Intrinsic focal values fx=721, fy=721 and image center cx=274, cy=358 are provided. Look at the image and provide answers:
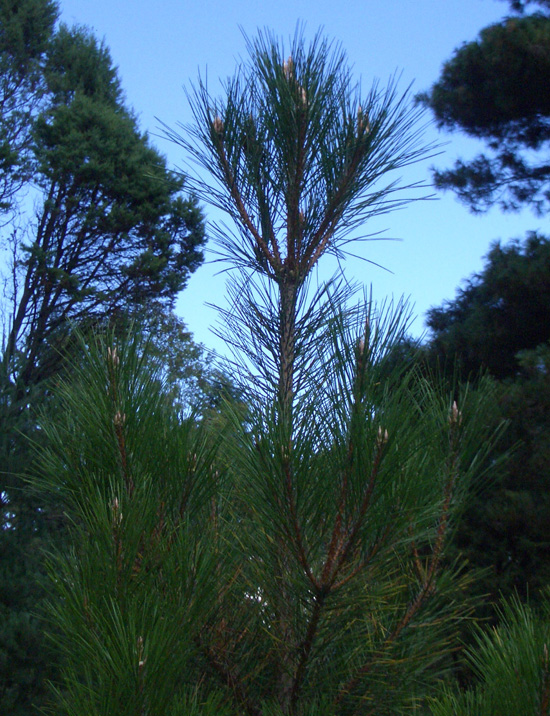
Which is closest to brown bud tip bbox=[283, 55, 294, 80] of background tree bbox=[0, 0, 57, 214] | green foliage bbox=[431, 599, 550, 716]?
green foliage bbox=[431, 599, 550, 716]

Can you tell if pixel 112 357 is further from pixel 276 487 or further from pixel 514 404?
pixel 514 404

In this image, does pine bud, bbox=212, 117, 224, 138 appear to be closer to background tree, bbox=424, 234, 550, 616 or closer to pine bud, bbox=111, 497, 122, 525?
pine bud, bbox=111, 497, 122, 525


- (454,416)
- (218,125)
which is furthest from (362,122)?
(454,416)

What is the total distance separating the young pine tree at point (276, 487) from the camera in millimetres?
1528

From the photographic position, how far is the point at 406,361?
5.69ft

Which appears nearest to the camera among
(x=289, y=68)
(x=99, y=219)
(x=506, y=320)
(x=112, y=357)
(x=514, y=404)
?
(x=112, y=357)

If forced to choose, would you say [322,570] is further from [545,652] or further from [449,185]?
[449,185]

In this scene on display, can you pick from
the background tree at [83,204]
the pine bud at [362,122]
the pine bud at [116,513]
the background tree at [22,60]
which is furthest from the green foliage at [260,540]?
the background tree at [22,60]

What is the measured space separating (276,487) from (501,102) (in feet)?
21.7

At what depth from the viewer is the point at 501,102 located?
7.14 metres

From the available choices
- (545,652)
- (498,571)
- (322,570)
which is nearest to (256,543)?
(322,570)

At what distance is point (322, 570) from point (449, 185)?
690cm

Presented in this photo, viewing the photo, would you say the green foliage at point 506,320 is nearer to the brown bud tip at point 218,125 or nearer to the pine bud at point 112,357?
the brown bud tip at point 218,125

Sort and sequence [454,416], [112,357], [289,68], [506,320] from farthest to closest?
[506,320] < [289,68] < [454,416] < [112,357]
